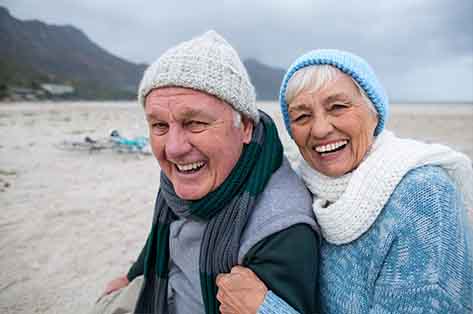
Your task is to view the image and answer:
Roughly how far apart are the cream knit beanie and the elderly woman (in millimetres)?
261

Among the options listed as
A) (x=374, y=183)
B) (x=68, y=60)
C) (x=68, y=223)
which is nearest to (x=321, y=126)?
(x=374, y=183)

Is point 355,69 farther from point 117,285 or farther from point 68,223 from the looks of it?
point 68,223

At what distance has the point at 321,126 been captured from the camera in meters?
1.66

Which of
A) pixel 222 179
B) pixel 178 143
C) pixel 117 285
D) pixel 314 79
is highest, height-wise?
pixel 314 79

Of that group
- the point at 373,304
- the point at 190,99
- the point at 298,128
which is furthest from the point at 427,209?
the point at 190,99

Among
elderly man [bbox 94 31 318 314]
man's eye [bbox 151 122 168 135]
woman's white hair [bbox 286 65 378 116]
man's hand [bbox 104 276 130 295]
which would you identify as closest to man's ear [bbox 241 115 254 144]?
elderly man [bbox 94 31 318 314]

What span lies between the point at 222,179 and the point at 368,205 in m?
0.74

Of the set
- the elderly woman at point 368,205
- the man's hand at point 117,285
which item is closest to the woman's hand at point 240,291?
the elderly woman at point 368,205

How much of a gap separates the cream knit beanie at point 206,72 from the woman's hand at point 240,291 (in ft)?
2.79

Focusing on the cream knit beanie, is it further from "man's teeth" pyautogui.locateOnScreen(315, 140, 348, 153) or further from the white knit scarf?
the white knit scarf

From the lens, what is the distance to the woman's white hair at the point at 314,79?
162cm

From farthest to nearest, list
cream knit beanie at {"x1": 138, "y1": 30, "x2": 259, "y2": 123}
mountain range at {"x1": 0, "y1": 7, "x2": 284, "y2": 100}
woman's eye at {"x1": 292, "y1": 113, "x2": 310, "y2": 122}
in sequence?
mountain range at {"x1": 0, "y1": 7, "x2": 284, "y2": 100}, woman's eye at {"x1": 292, "y1": 113, "x2": 310, "y2": 122}, cream knit beanie at {"x1": 138, "y1": 30, "x2": 259, "y2": 123}

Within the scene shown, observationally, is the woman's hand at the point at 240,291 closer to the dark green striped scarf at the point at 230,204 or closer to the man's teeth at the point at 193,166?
the dark green striped scarf at the point at 230,204

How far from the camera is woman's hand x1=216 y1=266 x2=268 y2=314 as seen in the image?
1.46 metres
